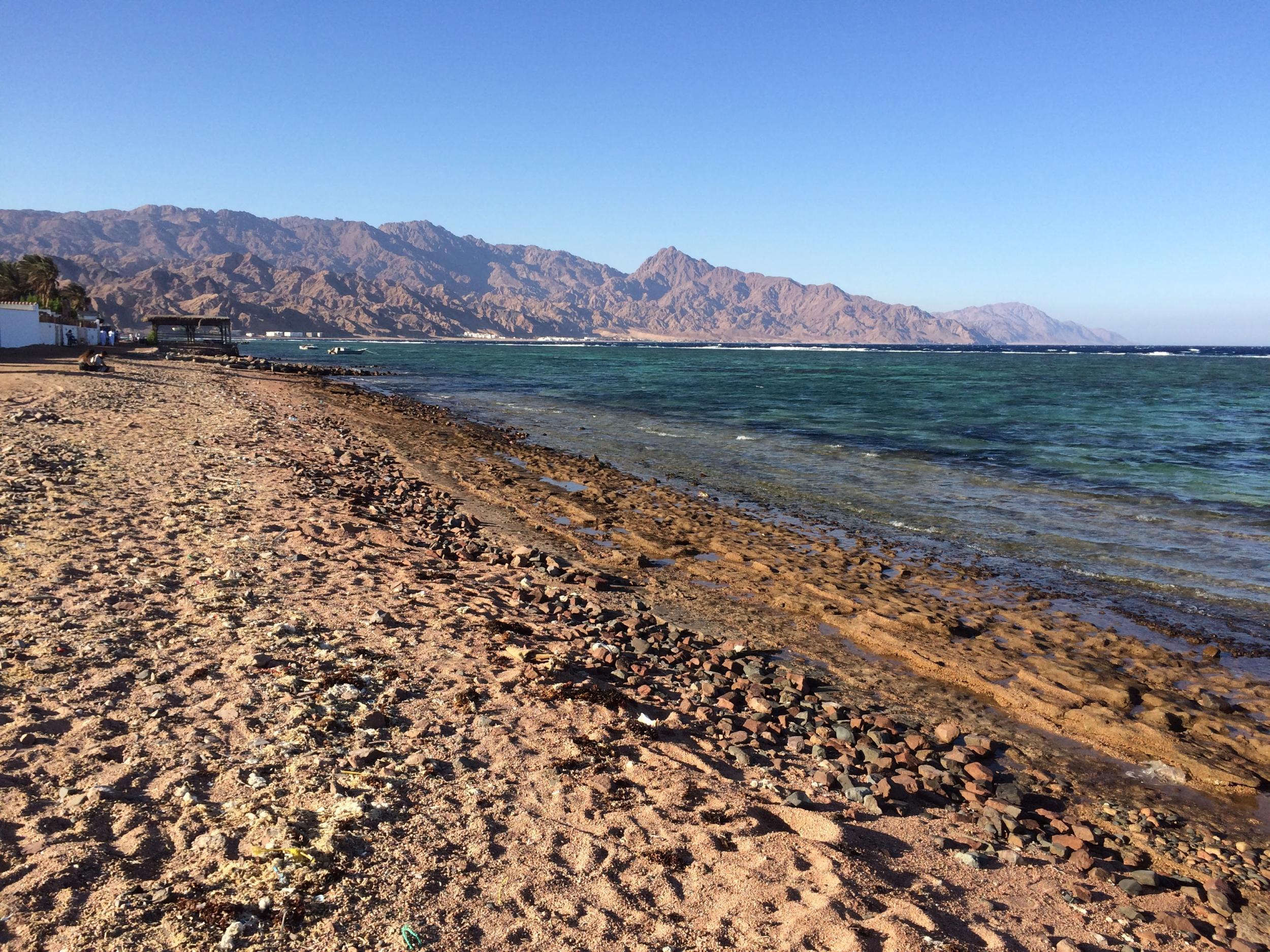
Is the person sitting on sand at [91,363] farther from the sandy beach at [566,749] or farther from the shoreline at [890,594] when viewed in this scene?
the shoreline at [890,594]

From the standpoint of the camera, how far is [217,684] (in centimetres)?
591

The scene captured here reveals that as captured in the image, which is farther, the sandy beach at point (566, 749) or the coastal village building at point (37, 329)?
the coastal village building at point (37, 329)

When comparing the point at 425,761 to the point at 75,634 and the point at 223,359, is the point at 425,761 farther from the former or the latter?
the point at 223,359

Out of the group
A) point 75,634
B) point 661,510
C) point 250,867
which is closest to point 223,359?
point 661,510

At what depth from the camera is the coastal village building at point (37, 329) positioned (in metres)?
44.8

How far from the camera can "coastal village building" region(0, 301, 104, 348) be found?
4478cm

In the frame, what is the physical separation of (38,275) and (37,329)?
26055mm

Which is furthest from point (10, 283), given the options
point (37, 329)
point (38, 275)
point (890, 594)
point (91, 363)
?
point (890, 594)

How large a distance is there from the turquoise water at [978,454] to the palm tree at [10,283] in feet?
109

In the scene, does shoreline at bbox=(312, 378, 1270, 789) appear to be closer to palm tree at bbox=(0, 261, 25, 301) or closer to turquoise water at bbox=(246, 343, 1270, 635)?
turquoise water at bbox=(246, 343, 1270, 635)

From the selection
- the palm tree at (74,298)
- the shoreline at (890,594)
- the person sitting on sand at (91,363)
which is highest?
the palm tree at (74,298)

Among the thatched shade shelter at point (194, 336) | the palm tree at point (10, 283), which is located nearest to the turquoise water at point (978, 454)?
the thatched shade shelter at point (194, 336)

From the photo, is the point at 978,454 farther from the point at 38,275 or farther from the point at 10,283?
the point at 38,275

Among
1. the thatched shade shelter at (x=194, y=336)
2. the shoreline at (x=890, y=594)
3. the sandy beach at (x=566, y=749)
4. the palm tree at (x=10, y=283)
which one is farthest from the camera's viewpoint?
the thatched shade shelter at (x=194, y=336)
